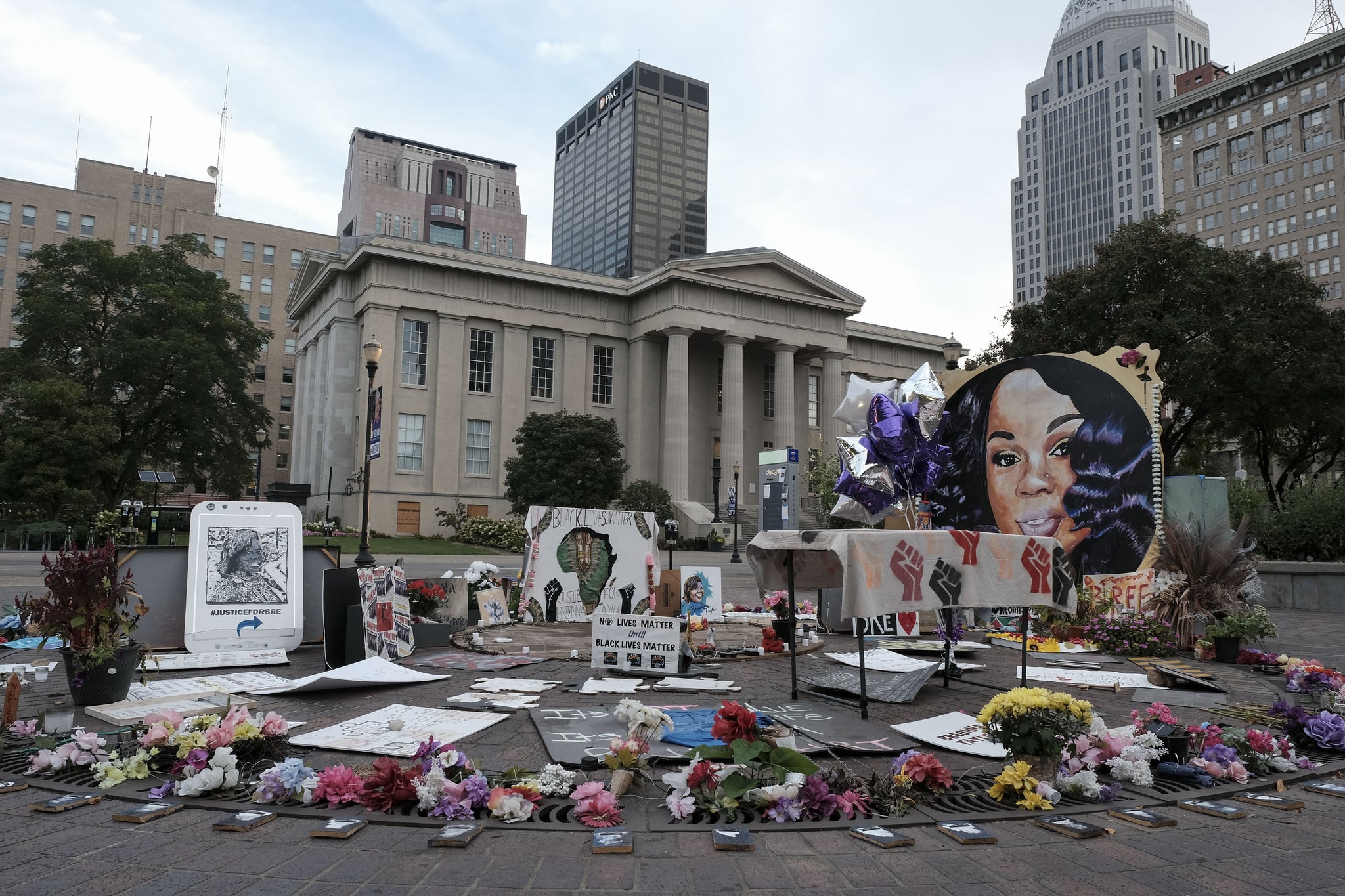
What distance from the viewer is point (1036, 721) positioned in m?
5.30

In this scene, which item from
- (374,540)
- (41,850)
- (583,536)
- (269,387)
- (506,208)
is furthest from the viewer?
(506,208)

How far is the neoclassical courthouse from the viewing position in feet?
162

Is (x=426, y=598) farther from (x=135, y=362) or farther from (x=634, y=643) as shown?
(x=135, y=362)

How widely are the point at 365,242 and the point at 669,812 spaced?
49606 mm

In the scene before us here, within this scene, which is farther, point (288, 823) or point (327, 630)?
point (327, 630)

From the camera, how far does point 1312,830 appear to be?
463 centimetres

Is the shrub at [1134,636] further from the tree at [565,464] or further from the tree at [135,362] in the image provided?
the tree at [135,362]

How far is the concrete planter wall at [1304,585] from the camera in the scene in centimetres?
1877

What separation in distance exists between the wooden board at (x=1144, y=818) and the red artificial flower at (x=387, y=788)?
4.03 meters

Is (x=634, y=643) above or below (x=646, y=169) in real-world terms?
below

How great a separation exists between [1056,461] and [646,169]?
16533 cm

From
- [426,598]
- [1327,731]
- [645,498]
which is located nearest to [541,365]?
[645,498]

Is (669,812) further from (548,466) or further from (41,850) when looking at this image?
(548,466)

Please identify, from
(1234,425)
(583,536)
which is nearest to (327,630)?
(583,536)
